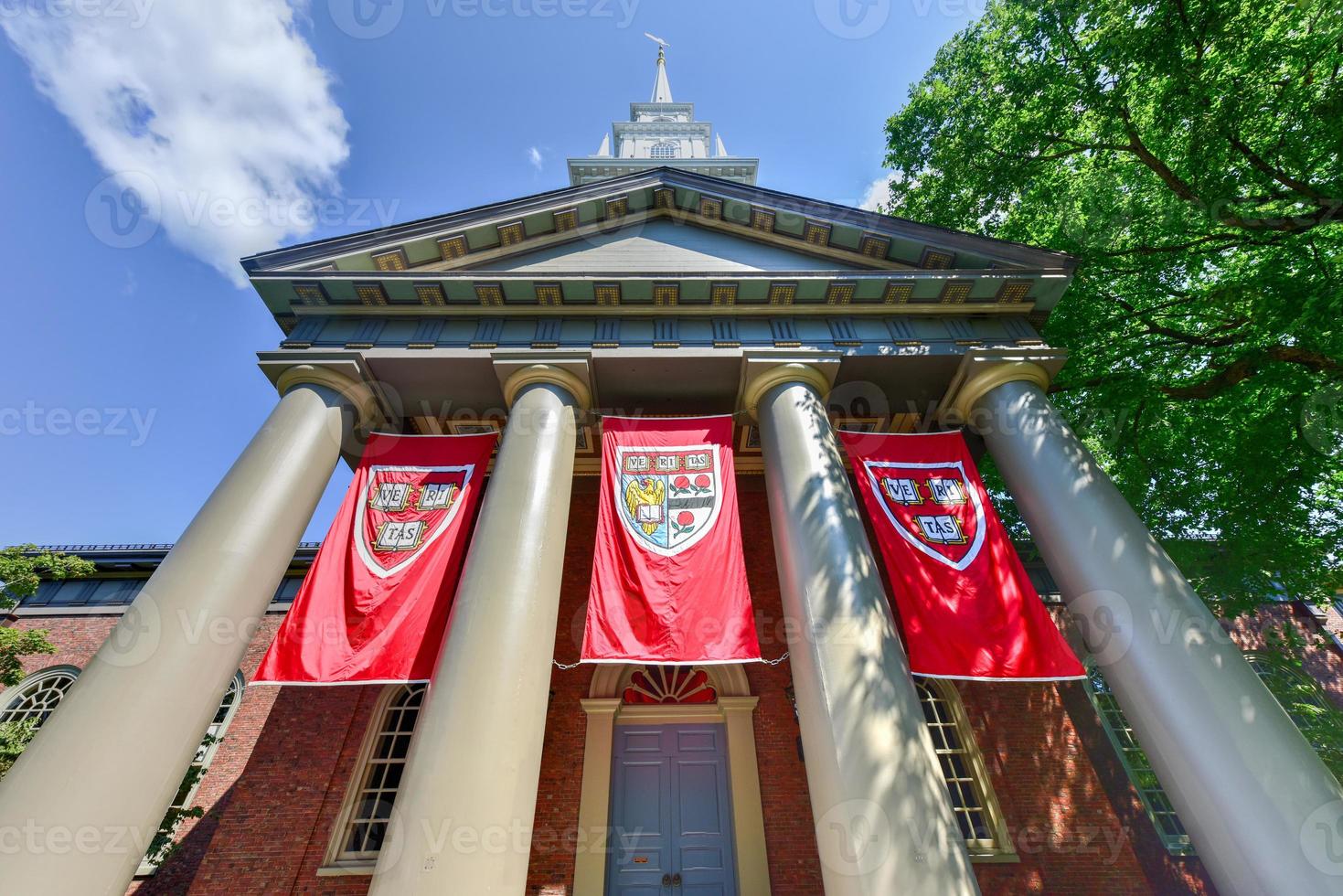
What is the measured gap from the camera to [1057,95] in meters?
8.82

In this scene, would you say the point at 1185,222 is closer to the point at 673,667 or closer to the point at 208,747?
the point at 673,667

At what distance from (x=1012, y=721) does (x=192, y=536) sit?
12014 millimetres

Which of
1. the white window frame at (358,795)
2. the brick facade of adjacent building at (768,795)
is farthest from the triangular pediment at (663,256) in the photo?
the white window frame at (358,795)

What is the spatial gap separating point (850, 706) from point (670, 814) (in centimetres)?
442

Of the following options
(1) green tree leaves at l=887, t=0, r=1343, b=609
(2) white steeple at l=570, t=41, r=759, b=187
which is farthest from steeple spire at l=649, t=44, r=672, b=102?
(1) green tree leaves at l=887, t=0, r=1343, b=609

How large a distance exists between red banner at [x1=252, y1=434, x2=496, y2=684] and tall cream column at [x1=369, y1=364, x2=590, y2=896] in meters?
0.62

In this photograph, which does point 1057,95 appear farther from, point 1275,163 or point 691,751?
point 691,751

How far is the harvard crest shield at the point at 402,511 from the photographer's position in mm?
6691

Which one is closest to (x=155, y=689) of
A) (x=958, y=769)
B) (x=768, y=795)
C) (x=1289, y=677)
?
(x=768, y=795)

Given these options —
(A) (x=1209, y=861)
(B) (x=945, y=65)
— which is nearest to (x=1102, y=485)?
(A) (x=1209, y=861)

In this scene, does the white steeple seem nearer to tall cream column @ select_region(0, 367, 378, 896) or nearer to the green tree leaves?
the green tree leaves

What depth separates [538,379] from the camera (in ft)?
27.6

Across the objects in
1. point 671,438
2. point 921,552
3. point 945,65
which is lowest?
point 921,552

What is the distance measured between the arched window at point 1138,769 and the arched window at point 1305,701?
2.57 metres
